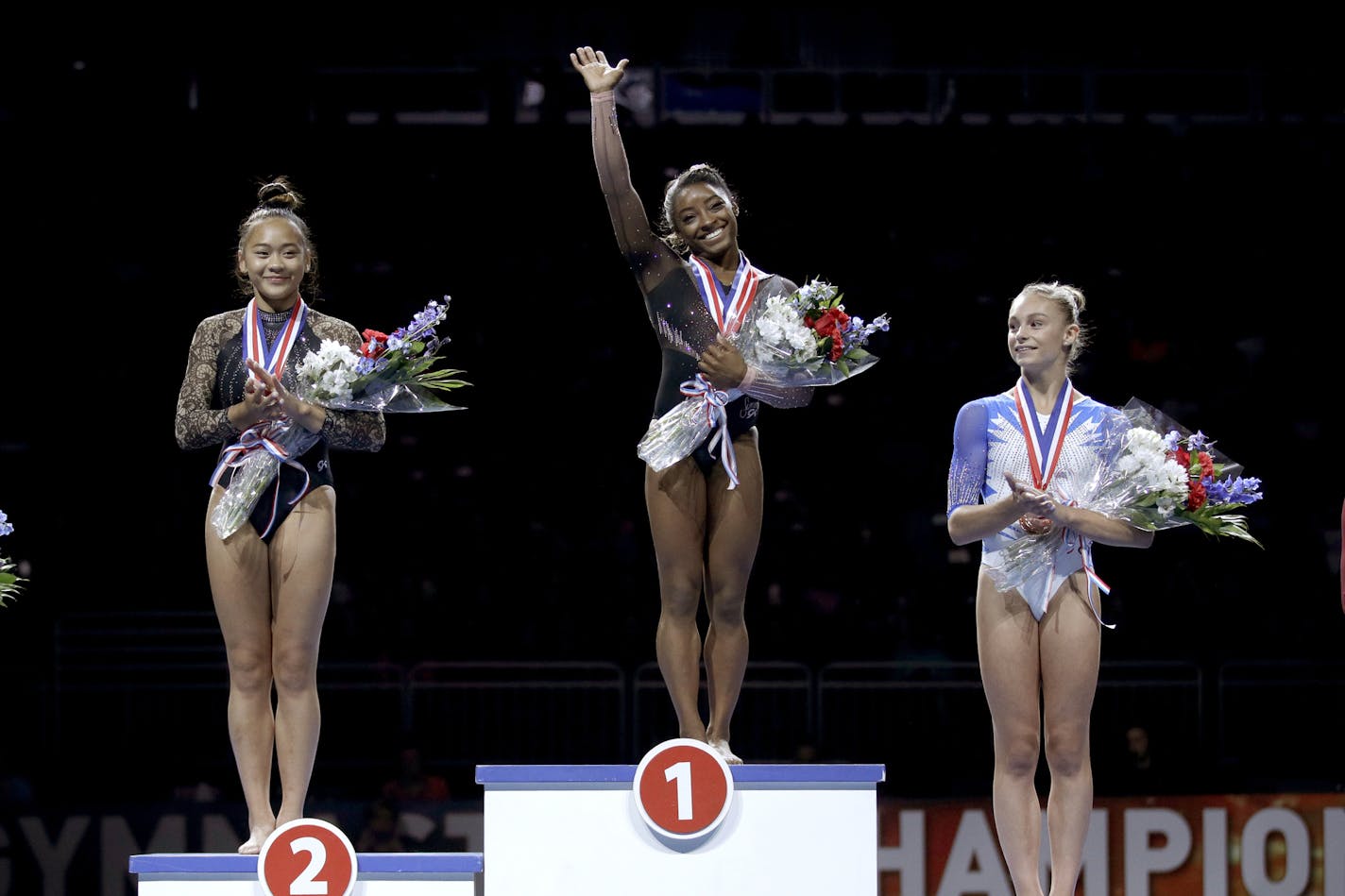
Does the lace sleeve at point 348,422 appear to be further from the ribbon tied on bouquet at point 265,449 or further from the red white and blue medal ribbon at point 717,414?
the red white and blue medal ribbon at point 717,414

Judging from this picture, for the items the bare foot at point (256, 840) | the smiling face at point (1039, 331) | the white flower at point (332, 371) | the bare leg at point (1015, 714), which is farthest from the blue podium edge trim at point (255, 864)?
the smiling face at point (1039, 331)

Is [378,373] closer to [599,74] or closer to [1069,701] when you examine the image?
[599,74]

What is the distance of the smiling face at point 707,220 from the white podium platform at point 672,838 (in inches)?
49.6

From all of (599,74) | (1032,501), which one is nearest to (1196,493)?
(1032,501)

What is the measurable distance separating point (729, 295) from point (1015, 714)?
1199 millimetres

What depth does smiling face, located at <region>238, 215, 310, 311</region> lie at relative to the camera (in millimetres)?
3971

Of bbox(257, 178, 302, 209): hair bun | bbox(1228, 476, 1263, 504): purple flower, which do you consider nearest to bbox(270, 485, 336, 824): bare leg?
bbox(257, 178, 302, 209): hair bun

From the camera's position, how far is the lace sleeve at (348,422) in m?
3.90

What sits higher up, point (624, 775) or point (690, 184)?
point (690, 184)

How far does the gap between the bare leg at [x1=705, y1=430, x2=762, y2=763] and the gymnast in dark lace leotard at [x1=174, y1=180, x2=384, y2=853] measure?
835 millimetres

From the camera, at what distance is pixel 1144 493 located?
380cm

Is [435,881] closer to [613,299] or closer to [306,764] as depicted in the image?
[306,764]

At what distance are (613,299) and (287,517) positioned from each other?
5.29 m

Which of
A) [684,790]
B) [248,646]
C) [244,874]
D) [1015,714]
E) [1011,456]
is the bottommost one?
[244,874]
